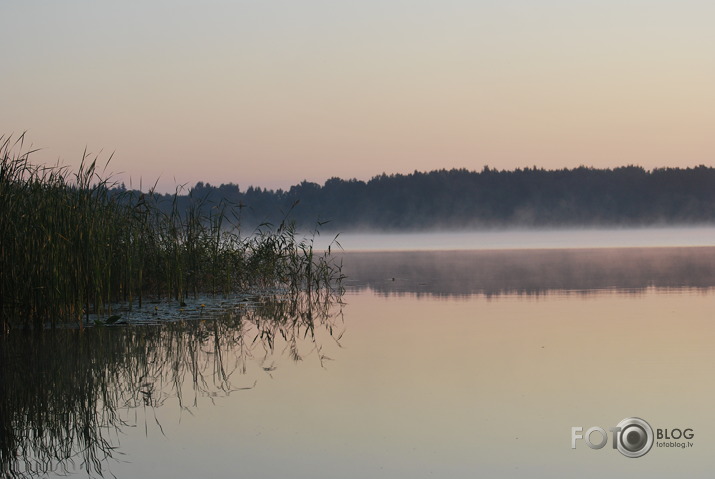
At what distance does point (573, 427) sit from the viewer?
13.9 feet

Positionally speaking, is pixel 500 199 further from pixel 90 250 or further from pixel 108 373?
pixel 108 373

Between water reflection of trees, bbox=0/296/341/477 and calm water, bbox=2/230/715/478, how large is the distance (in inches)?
0.9

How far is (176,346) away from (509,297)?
5.16 metres

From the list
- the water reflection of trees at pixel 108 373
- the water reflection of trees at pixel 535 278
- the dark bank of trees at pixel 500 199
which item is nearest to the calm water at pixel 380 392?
the water reflection of trees at pixel 108 373

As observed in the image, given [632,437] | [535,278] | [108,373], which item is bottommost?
[632,437]

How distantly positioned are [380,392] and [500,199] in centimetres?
6501

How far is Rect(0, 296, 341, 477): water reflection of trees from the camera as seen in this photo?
4121 millimetres

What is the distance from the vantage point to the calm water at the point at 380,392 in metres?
3.84

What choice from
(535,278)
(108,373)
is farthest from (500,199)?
(108,373)

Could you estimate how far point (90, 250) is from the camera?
815 centimetres

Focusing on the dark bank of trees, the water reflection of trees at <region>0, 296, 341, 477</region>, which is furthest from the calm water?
the dark bank of trees

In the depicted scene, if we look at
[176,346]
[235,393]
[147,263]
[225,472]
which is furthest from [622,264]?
[225,472]

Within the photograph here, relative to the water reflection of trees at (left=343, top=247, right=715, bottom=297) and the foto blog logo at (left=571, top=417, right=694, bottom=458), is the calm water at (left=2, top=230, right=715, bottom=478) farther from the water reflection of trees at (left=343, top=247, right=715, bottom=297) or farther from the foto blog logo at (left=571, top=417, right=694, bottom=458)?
the water reflection of trees at (left=343, top=247, right=715, bottom=297)

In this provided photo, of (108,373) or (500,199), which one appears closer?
(108,373)
